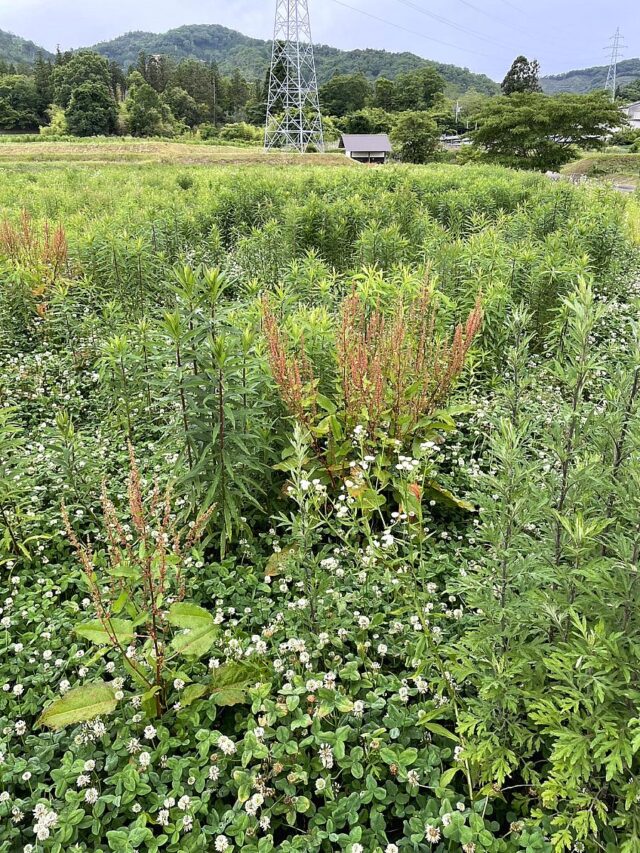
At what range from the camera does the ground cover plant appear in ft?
5.83

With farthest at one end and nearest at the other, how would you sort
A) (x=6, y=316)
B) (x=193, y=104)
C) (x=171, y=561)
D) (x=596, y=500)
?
1. (x=193, y=104)
2. (x=6, y=316)
3. (x=171, y=561)
4. (x=596, y=500)

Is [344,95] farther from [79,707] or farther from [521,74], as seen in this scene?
[79,707]

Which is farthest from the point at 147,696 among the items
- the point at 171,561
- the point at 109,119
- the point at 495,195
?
the point at 109,119

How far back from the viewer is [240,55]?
14500 cm

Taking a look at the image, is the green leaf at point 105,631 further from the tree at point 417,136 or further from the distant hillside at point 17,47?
the distant hillside at point 17,47

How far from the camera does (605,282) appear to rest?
6.32 meters

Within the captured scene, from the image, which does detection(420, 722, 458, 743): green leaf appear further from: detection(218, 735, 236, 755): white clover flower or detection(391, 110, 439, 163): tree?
Answer: detection(391, 110, 439, 163): tree

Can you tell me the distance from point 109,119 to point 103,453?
66.6 meters

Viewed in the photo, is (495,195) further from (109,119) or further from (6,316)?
(109,119)

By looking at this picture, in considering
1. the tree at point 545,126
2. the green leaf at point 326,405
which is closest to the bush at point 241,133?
the tree at point 545,126

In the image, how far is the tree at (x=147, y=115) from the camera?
5788cm

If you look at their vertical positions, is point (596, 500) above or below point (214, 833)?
above

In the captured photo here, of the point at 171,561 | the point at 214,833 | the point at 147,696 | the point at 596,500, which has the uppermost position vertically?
the point at 596,500

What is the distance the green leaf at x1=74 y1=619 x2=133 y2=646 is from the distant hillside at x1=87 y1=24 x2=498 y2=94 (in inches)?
A: 3723
